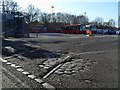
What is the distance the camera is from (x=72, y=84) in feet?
30.3

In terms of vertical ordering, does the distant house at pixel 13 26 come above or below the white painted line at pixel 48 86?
above

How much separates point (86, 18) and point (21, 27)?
8547cm

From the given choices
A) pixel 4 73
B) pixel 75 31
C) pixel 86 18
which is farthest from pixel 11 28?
pixel 86 18

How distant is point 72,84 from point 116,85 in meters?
1.37

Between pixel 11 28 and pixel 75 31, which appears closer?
pixel 11 28

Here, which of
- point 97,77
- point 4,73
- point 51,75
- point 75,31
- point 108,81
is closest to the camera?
point 108,81

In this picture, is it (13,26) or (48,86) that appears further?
(13,26)

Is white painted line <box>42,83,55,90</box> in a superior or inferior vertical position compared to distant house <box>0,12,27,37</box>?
inferior

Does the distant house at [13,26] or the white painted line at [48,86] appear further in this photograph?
the distant house at [13,26]

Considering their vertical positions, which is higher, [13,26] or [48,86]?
[13,26]

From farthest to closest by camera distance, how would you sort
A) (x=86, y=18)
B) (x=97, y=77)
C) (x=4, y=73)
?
(x=86, y=18) < (x=4, y=73) < (x=97, y=77)

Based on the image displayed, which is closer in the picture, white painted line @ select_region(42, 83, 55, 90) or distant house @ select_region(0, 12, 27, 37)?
white painted line @ select_region(42, 83, 55, 90)

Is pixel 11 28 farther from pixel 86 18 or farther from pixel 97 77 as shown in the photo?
pixel 86 18

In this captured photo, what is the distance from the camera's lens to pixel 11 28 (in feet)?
175
